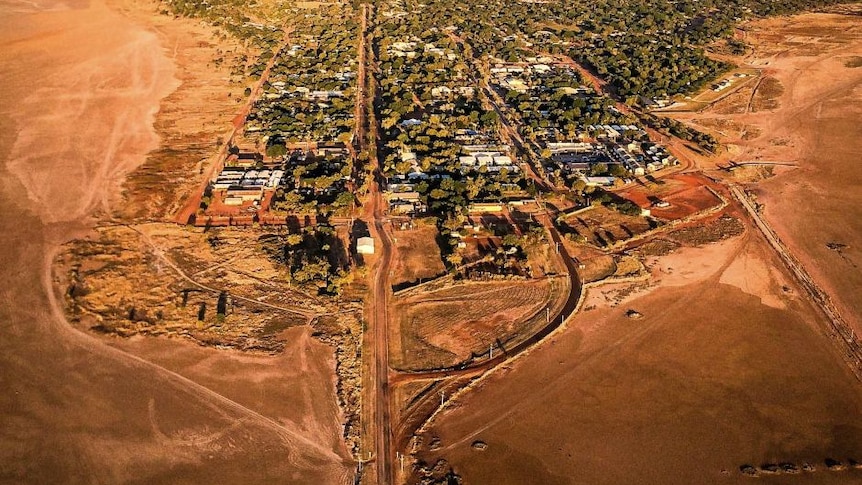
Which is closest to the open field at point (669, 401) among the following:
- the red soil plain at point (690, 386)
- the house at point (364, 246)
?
the red soil plain at point (690, 386)

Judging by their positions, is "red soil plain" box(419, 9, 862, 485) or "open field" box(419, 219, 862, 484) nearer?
"open field" box(419, 219, 862, 484)

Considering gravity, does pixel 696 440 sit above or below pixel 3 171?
below

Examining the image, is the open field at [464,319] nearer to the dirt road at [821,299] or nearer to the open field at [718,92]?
the dirt road at [821,299]

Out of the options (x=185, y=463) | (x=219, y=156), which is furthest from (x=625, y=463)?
(x=219, y=156)

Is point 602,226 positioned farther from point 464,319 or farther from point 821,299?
point 464,319

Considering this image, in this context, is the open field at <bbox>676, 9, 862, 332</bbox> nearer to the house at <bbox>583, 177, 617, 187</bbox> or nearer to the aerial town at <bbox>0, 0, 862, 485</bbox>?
the aerial town at <bbox>0, 0, 862, 485</bbox>

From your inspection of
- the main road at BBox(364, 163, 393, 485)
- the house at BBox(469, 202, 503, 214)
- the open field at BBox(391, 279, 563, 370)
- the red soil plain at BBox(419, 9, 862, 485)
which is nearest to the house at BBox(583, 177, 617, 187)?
the house at BBox(469, 202, 503, 214)

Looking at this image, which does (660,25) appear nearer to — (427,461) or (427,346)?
(427,346)
